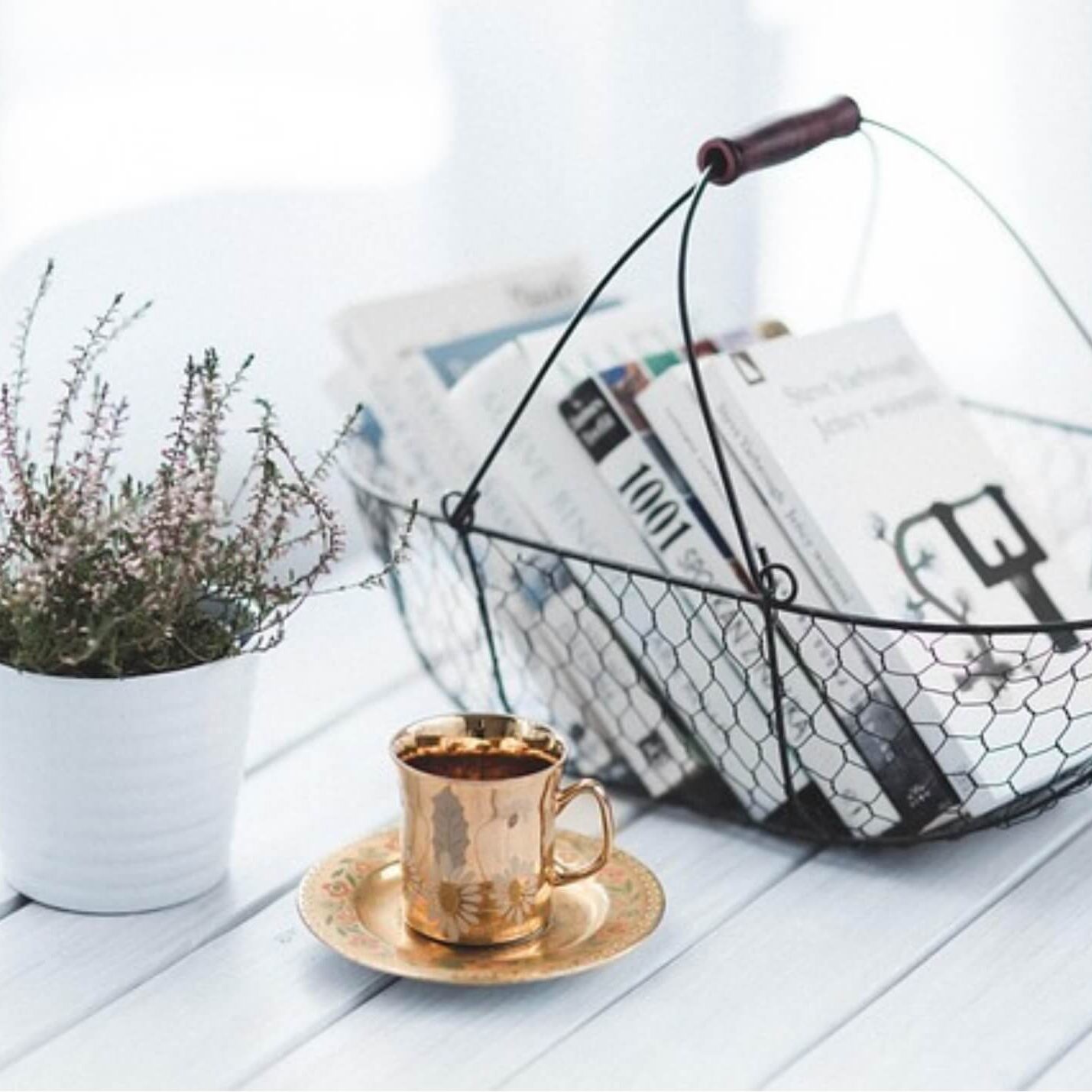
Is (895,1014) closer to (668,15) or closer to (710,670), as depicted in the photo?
(710,670)

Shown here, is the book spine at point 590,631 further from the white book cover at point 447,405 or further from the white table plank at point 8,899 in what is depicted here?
the white table plank at point 8,899

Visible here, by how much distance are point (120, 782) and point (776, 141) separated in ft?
1.23

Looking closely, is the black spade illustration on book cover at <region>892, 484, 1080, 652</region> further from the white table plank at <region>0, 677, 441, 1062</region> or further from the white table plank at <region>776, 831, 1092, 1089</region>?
the white table plank at <region>0, 677, 441, 1062</region>

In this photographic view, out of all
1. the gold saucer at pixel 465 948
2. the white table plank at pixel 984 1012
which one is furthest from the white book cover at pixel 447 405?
the white table plank at pixel 984 1012

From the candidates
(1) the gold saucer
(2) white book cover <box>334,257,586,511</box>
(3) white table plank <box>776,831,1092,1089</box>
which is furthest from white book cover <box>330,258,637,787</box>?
(3) white table plank <box>776,831,1092,1089</box>

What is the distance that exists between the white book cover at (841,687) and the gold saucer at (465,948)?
10 centimetres

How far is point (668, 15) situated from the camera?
154cm

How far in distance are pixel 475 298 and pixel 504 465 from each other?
17 cm

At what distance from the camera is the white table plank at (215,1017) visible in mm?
790

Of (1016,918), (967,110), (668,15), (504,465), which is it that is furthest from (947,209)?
(1016,918)

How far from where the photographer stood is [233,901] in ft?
2.99

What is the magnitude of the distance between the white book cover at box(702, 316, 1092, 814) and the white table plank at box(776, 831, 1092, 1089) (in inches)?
2.2

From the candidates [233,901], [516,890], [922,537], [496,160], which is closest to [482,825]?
[516,890]

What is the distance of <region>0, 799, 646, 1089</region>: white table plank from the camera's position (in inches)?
31.1
